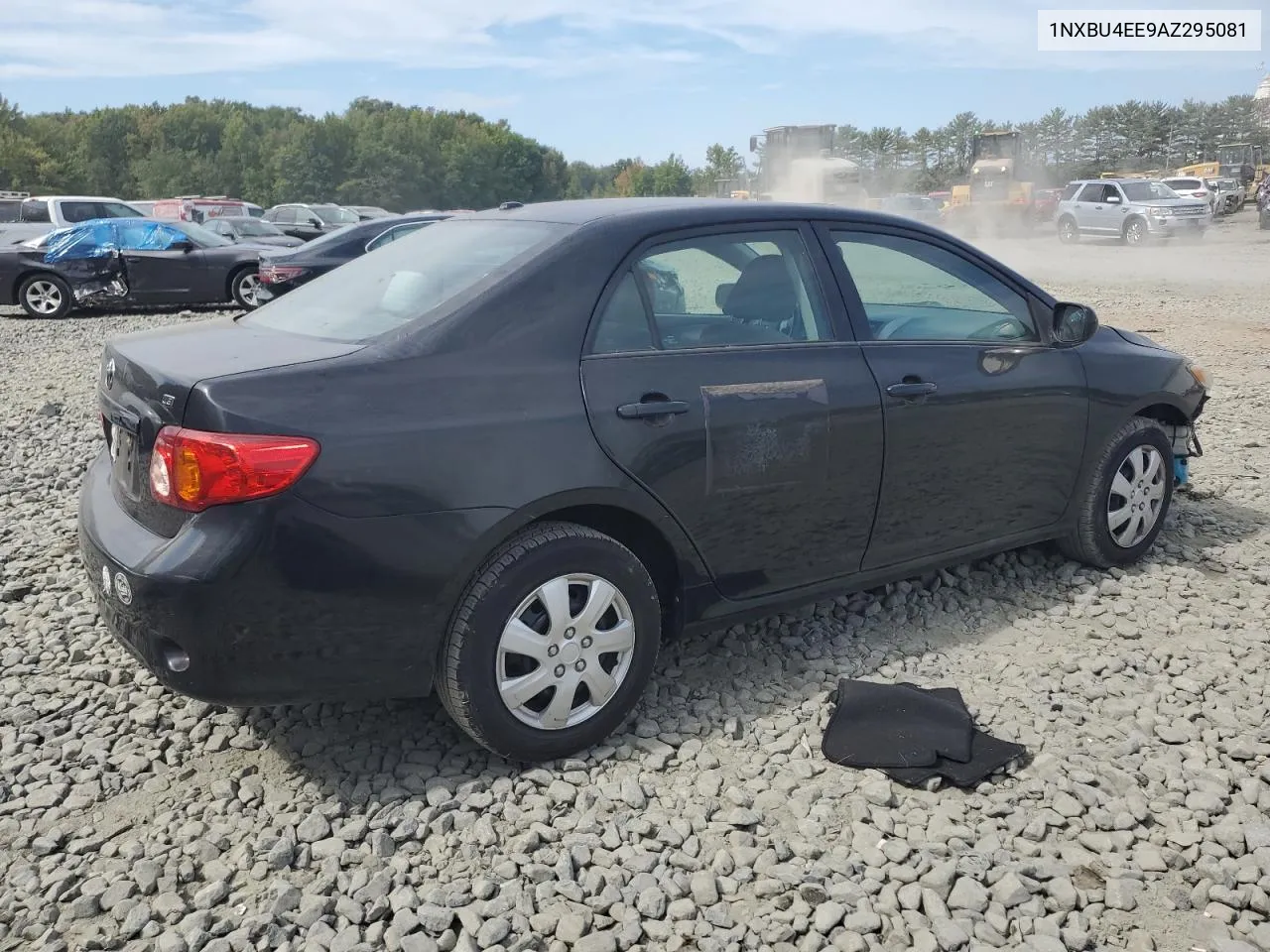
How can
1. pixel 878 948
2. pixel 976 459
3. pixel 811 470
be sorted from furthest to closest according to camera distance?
pixel 976 459
pixel 811 470
pixel 878 948

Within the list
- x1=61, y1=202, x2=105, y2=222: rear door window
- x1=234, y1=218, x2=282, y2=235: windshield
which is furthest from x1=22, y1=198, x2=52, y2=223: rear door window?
x1=234, y1=218, x2=282, y2=235: windshield

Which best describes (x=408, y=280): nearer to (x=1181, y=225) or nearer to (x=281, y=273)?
(x=281, y=273)

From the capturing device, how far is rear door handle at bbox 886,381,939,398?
12.7 ft

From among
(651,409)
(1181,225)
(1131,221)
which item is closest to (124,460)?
(651,409)

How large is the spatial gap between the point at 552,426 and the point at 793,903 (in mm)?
1424

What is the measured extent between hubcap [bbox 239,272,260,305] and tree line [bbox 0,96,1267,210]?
3870cm

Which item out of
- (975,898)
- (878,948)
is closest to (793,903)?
(878,948)

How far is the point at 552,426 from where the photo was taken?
10.3ft

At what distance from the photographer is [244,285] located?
1623 cm

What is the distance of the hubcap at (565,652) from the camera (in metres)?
3.13

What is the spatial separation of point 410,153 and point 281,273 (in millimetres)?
103998

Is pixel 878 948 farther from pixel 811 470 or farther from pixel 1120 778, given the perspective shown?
pixel 811 470

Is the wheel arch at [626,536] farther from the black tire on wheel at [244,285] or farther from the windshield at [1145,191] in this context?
the windshield at [1145,191]

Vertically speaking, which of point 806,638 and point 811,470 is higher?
point 811,470
